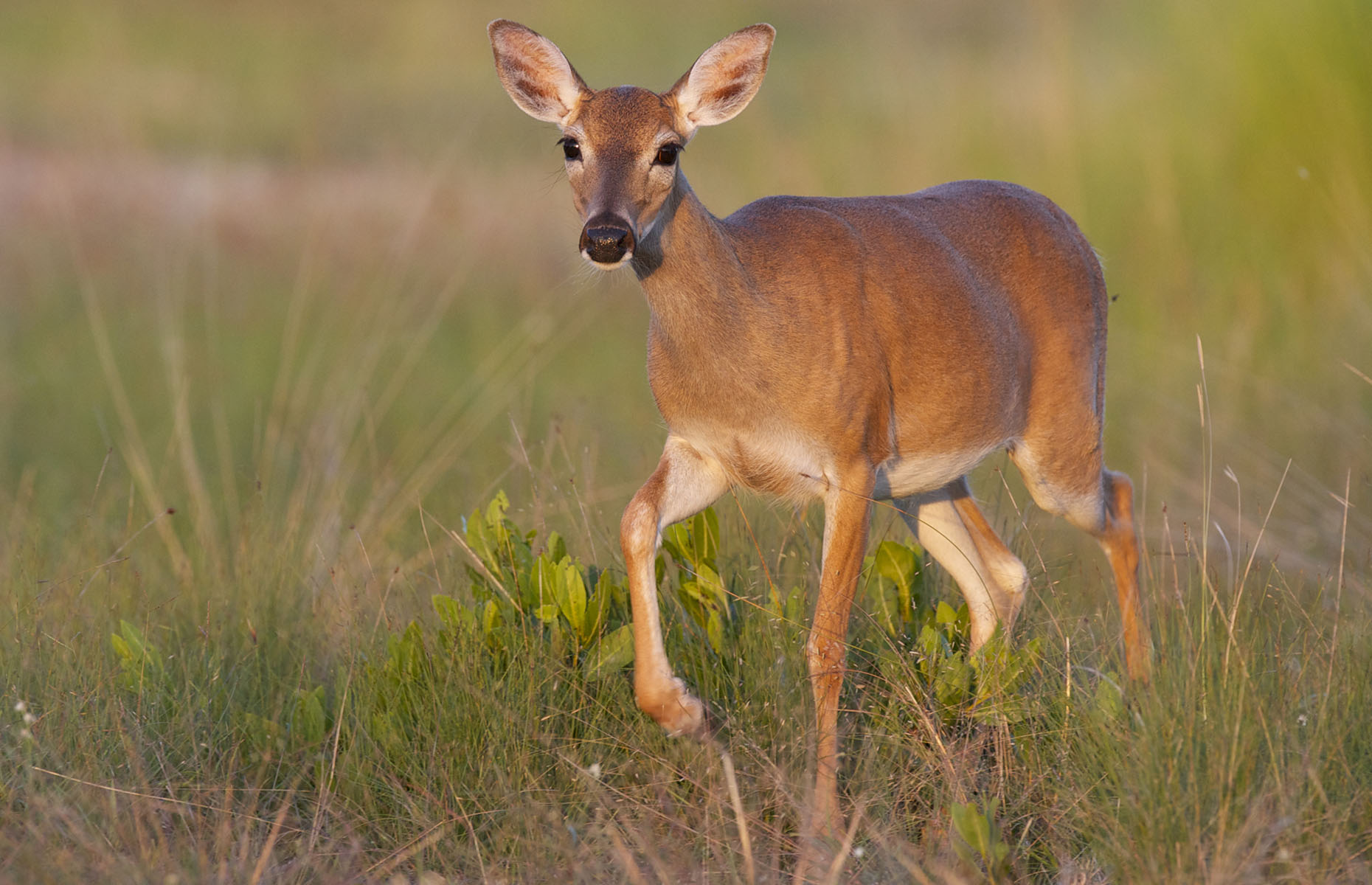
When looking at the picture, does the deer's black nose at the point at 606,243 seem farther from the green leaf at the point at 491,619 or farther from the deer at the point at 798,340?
the green leaf at the point at 491,619

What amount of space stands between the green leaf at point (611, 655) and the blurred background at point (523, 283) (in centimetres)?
66

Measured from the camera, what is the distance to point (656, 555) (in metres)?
5.34

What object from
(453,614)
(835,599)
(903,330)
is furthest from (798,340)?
(453,614)

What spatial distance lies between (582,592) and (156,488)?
539 cm

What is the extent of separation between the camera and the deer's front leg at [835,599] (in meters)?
4.86

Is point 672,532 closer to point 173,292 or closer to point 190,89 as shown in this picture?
point 173,292

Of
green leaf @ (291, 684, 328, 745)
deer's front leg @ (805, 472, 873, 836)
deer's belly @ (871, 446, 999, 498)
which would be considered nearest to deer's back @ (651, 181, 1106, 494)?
deer's belly @ (871, 446, 999, 498)

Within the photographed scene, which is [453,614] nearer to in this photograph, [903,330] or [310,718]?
[310,718]

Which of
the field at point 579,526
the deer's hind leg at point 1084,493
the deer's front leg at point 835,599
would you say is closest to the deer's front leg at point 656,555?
the field at point 579,526

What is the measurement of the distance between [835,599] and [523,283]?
10.7 m

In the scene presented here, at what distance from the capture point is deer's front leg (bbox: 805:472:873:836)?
15.9 feet

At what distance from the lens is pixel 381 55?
26688mm

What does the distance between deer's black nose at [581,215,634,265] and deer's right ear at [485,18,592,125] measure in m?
0.82

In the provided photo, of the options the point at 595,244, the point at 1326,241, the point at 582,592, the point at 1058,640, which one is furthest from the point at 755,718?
the point at 1326,241
